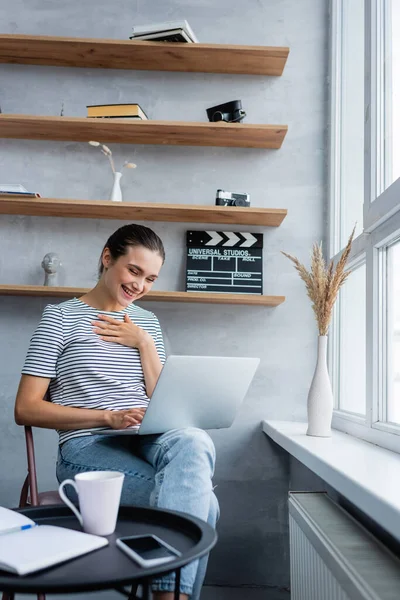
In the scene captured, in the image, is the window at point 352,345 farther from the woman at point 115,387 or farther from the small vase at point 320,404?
the woman at point 115,387

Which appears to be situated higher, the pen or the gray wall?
the gray wall

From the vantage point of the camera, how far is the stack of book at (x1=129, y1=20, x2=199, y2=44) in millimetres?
2457

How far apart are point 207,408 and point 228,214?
3.60 feet

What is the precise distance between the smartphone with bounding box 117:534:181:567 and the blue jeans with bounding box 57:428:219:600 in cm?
24

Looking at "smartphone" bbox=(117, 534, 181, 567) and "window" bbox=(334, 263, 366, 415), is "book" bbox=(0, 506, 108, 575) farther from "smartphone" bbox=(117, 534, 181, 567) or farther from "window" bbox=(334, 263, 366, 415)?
"window" bbox=(334, 263, 366, 415)

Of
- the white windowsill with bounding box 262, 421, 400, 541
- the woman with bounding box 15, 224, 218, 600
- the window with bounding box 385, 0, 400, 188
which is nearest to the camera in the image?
the white windowsill with bounding box 262, 421, 400, 541

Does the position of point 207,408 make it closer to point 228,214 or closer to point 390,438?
point 390,438

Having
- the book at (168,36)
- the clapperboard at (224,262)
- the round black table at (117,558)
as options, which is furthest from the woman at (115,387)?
the book at (168,36)

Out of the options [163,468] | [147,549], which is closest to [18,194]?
[163,468]

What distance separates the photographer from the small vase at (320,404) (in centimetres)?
201

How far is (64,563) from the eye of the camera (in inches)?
32.4

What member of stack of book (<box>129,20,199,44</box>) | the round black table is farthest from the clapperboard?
the round black table

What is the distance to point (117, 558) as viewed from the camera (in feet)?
2.79

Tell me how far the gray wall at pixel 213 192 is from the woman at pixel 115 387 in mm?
611
